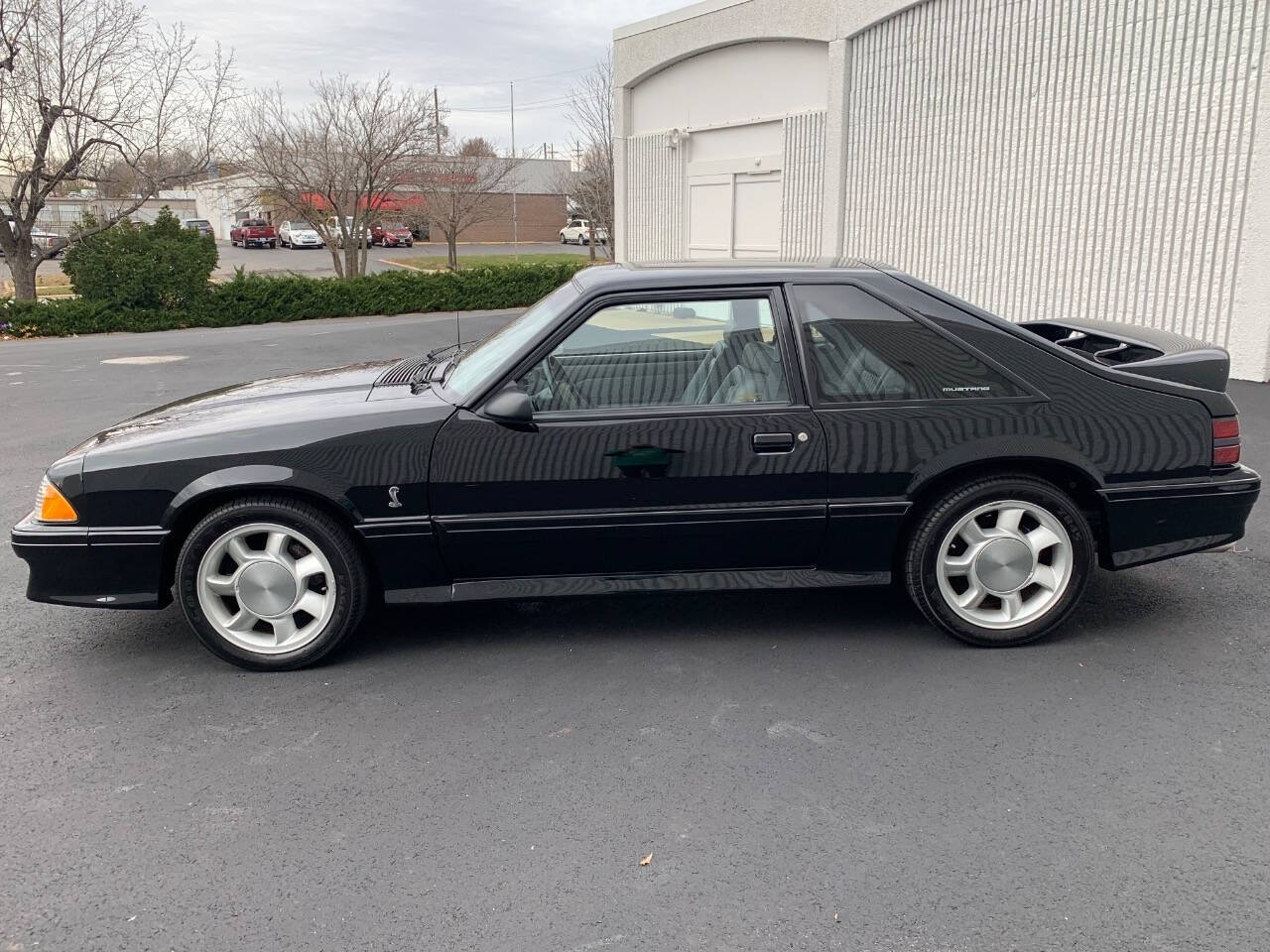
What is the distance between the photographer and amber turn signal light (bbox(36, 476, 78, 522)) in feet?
13.1

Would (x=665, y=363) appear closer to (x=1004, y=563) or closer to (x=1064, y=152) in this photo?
(x=1004, y=563)

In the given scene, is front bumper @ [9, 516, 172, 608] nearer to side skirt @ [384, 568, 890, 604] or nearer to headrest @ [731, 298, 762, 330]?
side skirt @ [384, 568, 890, 604]

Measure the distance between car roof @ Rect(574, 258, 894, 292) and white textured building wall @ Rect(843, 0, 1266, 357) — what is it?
8.07 m

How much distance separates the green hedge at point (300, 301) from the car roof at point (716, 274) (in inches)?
696

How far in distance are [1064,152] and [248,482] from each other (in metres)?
11.0

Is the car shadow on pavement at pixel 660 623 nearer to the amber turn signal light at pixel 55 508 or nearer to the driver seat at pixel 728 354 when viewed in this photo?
the amber turn signal light at pixel 55 508

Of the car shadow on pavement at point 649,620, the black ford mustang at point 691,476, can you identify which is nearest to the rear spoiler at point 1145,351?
the black ford mustang at point 691,476

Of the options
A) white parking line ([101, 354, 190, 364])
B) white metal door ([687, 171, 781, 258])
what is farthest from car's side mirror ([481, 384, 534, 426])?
white parking line ([101, 354, 190, 364])

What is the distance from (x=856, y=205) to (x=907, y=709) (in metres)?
12.7

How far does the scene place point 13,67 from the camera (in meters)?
22.4

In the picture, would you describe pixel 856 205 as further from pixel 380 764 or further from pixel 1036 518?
pixel 380 764

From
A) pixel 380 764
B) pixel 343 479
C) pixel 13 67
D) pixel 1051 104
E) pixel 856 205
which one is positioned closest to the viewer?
pixel 380 764

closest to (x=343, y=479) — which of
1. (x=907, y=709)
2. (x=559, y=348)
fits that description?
(x=559, y=348)

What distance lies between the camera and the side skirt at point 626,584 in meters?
4.14
